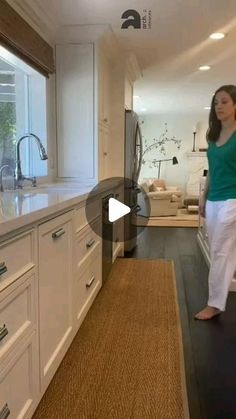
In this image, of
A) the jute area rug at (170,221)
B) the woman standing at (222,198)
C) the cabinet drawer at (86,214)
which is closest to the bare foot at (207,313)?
the woman standing at (222,198)

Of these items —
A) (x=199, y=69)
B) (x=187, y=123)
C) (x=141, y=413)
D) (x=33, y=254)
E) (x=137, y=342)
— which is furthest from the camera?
(x=187, y=123)

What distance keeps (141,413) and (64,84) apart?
2634 mm

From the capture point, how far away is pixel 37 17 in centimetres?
269

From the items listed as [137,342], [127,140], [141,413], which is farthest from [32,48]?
[141,413]

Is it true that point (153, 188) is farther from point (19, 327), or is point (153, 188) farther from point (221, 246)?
point (19, 327)

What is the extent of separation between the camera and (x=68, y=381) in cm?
173

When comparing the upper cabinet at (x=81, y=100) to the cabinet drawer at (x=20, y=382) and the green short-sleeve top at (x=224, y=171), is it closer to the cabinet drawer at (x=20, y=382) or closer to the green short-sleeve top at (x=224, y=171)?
the green short-sleeve top at (x=224, y=171)

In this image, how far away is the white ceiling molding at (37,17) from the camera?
7.98 feet

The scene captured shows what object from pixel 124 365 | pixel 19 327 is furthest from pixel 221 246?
pixel 19 327

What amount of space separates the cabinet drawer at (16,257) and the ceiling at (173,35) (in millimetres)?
2000

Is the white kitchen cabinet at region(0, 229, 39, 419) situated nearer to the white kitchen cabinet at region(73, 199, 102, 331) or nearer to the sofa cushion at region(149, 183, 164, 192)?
the white kitchen cabinet at region(73, 199, 102, 331)

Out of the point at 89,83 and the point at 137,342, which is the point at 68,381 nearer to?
the point at 137,342

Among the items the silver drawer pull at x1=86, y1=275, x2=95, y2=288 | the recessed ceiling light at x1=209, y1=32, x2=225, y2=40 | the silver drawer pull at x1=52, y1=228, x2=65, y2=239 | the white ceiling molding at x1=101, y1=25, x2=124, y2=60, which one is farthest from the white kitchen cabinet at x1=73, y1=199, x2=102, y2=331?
the recessed ceiling light at x1=209, y1=32, x2=225, y2=40

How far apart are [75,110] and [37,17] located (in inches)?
31.1
